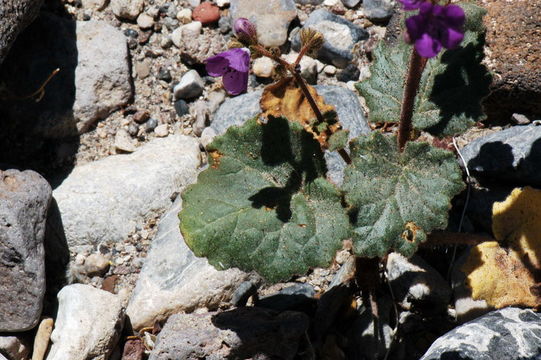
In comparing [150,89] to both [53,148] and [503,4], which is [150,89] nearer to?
[53,148]

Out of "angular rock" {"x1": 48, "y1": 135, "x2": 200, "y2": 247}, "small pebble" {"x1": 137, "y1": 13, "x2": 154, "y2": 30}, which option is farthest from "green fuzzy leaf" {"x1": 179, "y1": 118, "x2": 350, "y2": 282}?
"small pebble" {"x1": 137, "y1": 13, "x2": 154, "y2": 30}

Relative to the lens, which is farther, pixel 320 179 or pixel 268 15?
pixel 268 15

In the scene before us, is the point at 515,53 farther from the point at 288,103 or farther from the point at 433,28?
the point at 433,28

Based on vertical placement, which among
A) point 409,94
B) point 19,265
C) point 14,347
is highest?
point 409,94

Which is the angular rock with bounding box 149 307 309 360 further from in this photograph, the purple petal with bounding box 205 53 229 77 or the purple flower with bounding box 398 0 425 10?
the purple flower with bounding box 398 0 425 10

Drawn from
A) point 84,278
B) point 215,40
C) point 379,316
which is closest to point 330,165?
point 379,316

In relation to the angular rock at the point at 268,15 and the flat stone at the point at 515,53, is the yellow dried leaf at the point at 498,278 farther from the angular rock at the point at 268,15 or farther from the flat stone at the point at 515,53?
the angular rock at the point at 268,15

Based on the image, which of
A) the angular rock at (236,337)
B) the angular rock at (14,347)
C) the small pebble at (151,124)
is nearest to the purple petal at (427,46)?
the angular rock at (236,337)

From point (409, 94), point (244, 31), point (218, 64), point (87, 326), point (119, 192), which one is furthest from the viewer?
point (119, 192)

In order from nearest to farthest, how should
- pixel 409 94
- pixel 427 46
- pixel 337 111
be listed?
pixel 427 46, pixel 409 94, pixel 337 111

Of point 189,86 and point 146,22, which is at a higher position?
point 146,22

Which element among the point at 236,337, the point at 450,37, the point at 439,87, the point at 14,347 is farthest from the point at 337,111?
the point at 14,347
